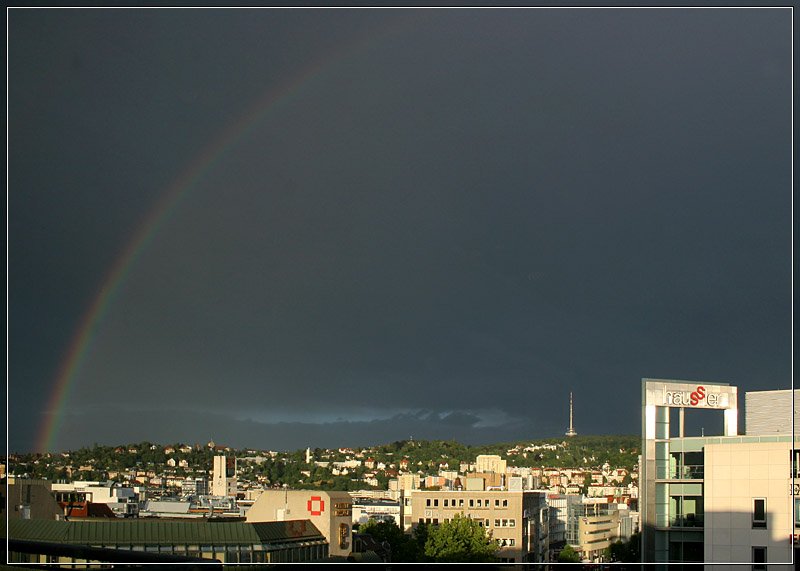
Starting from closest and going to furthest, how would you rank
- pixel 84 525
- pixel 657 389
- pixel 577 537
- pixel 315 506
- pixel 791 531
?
pixel 791 531
pixel 657 389
pixel 84 525
pixel 315 506
pixel 577 537

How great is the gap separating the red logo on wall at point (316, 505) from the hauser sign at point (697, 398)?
20.1 m

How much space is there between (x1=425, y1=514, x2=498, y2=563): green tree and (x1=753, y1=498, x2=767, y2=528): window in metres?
22.2

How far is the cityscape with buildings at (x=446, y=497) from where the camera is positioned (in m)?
20.8

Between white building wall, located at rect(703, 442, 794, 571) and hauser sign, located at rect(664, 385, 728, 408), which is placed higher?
hauser sign, located at rect(664, 385, 728, 408)

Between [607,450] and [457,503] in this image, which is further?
[607,450]

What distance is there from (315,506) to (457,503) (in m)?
22.7

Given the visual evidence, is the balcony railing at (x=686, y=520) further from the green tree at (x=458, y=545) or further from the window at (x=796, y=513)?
the green tree at (x=458, y=545)

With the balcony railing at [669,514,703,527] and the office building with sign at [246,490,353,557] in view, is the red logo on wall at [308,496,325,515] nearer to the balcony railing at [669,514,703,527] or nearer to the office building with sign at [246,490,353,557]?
the office building with sign at [246,490,353,557]

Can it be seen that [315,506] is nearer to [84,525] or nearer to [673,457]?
[84,525]

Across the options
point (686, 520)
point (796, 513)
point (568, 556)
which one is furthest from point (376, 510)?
point (796, 513)

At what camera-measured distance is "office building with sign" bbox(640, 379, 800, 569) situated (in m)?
20.1

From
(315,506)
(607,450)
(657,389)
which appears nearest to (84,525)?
(315,506)

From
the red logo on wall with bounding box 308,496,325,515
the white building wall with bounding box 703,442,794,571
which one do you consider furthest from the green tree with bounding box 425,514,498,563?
the white building wall with bounding box 703,442,794,571

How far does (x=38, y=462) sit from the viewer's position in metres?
70.9
